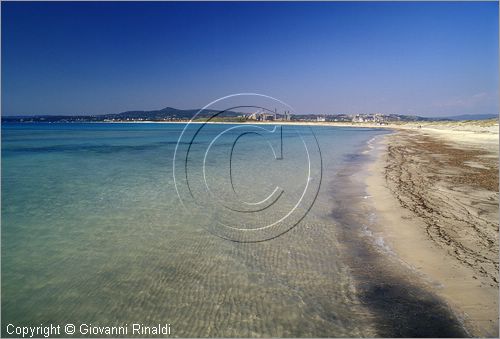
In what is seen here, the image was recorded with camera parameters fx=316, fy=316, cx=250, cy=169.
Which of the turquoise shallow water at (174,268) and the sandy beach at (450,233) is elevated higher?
the sandy beach at (450,233)

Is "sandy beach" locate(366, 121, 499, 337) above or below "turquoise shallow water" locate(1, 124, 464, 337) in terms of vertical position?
above

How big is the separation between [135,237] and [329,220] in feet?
21.3

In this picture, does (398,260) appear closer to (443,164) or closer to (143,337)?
(143,337)

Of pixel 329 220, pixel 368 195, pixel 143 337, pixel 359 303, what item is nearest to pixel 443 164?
pixel 368 195

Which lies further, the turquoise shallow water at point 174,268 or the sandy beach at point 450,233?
the sandy beach at point 450,233
